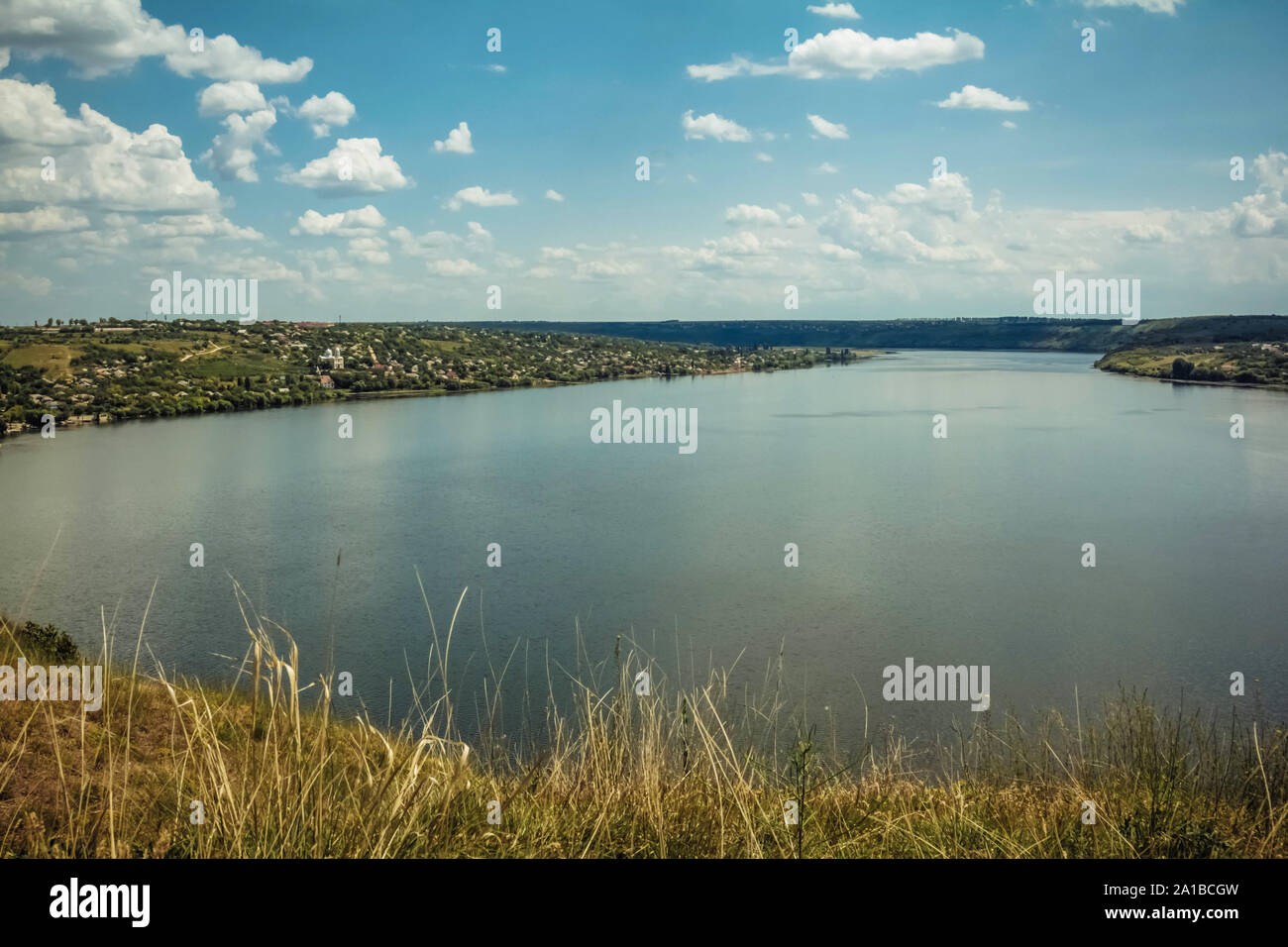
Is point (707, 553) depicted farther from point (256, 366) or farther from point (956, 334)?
point (956, 334)

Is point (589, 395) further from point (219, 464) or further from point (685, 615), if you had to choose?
point (685, 615)

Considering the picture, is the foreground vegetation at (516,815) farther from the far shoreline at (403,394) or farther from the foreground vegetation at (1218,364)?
the foreground vegetation at (1218,364)

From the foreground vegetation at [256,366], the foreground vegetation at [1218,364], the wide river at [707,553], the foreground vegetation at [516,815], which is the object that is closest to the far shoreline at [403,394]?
the foreground vegetation at [256,366]

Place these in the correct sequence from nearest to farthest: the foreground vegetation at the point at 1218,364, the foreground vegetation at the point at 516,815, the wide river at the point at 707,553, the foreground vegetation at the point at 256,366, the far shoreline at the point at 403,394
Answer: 1. the foreground vegetation at the point at 516,815
2. the wide river at the point at 707,553
3. the far shoreline at the point at 403,394
4. the foreground vegetation at the point at 256,366
5. the foreground vegetation at the point at 1218,364

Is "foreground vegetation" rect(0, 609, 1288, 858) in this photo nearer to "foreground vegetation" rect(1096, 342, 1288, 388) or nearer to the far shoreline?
the far shoreline

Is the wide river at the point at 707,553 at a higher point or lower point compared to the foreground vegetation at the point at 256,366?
lower

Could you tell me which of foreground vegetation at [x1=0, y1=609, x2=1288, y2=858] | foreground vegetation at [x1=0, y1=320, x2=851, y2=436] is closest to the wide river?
foreground vegetation at [x1=0, y1=609, x2=1288, y2=858]

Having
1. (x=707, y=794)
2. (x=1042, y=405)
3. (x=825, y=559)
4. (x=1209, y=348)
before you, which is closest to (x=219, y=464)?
(x=825, y=559)
